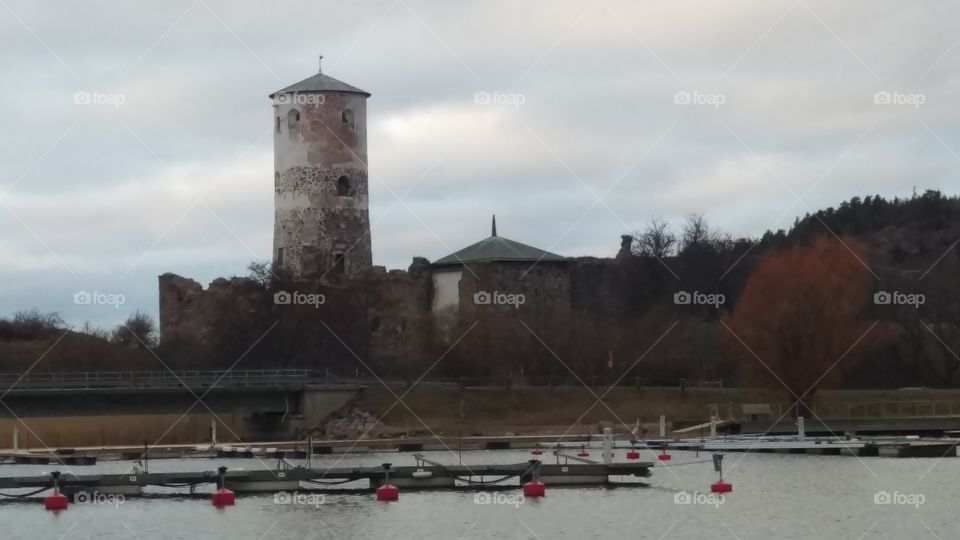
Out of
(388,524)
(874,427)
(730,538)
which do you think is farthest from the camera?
(874,427)

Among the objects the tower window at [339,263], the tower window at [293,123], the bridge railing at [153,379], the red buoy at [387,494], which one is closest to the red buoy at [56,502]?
the red buoy at [387,494]

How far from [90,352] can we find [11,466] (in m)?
17.8

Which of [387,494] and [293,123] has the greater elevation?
[293,123]

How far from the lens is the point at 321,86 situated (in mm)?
99812

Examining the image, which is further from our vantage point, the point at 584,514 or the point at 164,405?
the point at 164,405

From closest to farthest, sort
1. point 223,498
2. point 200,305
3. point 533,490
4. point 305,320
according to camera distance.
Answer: point 223,498 → point 533,490 → point 305,320 → point 200,305

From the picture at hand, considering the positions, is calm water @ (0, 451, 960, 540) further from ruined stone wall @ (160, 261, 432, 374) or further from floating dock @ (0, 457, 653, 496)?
ruined stone wall @ (160, 261, 432, 374)

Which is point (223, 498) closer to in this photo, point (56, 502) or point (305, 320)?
point (56, 502)

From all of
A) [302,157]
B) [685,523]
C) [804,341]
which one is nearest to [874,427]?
[804,341]

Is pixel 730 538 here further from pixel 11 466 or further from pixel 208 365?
pixel 208 365

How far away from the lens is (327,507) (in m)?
53.5

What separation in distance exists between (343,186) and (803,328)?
28.6m

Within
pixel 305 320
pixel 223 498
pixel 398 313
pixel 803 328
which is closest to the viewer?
pixel 223 498

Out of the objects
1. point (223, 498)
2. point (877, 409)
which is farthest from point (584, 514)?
point (877, 409)
